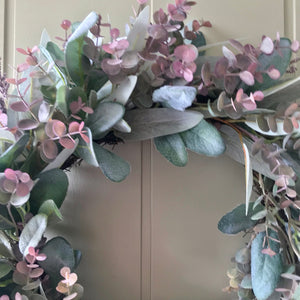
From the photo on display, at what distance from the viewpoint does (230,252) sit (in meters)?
0.69

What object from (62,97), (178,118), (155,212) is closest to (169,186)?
(155,212)

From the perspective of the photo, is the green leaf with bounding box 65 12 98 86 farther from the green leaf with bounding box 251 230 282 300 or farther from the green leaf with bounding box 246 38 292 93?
the green leaf with bounding box 251 230 282 300

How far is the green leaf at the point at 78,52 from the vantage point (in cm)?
51

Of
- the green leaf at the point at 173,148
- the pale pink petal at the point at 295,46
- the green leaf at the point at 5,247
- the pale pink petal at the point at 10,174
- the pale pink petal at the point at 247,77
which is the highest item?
the pale pink petal at the point at 295,46

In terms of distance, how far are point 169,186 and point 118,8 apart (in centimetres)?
35

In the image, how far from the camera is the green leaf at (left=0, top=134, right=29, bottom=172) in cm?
48

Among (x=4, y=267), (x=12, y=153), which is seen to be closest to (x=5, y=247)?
(x=4, y=267)

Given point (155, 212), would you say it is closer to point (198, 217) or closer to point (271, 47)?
point (198, 217)

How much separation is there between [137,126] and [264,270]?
0.30 meters

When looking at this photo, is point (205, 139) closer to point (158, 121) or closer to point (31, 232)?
point (158, 121)

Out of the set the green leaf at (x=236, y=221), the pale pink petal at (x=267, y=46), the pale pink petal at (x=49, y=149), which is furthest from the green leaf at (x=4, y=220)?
the pale pink petal at (x=267, y=46)

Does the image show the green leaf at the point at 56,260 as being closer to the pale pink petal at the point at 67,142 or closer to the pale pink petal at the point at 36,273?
the pale pink petal at the point at 36,273

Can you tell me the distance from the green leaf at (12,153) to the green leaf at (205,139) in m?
0.23

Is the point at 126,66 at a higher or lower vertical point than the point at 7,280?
higher
